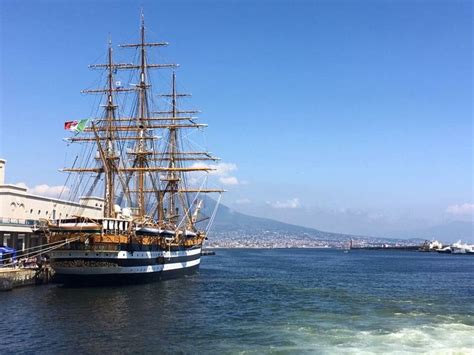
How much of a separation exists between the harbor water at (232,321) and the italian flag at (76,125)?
21363 millimetres

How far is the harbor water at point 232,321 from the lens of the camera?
31.1 metres

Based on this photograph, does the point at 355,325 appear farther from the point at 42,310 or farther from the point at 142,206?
the point at 142,206

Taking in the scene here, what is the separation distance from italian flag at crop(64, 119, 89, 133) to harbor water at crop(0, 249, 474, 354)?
21.4m

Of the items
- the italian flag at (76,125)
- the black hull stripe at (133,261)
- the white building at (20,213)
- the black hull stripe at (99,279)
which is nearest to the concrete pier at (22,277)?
the black hull stripe at (99,279)

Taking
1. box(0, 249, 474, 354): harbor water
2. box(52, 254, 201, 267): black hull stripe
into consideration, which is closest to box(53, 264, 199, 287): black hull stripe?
box(0, 249, 474, 354): harbor water

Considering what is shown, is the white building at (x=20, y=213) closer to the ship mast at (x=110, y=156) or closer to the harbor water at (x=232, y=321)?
the ship mast at (x=110, y=156)

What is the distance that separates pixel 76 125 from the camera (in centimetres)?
7088

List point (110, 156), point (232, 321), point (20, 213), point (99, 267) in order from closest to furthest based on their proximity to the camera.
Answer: point (232, 321), point (99, 267), point (110, 156), point (20, 213)

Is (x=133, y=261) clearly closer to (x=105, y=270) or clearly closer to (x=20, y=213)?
(x=105, y=270)

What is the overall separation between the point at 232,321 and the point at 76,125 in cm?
4107

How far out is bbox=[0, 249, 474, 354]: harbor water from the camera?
31.1 meters

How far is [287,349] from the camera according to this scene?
30.0m

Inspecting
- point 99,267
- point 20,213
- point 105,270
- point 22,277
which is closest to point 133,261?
point 105,270

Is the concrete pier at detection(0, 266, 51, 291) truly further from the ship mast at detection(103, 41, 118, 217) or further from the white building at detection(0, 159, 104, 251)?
the ship mast at detection(103, 41, 118, 217)
